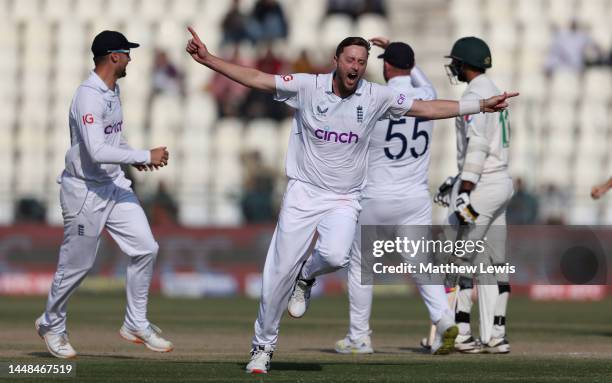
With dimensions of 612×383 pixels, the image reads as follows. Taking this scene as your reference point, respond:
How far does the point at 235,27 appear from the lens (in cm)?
2458

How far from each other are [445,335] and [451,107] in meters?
1.97

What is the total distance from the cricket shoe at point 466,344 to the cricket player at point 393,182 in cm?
73

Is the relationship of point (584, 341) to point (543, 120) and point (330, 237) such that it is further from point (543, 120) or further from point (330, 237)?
point (543, 120)

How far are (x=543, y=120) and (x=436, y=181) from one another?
9.63 feet

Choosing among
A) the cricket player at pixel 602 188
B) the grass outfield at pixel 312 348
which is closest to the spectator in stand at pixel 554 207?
the grass outfield at pixel 312 348

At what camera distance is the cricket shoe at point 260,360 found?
8846mm

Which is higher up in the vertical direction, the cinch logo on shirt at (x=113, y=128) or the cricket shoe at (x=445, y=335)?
the cinch logo on shirt at (x=113, y=128)

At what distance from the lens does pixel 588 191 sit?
22516 mm

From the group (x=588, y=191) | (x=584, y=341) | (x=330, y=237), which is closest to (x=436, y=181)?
(x=588, y=191)

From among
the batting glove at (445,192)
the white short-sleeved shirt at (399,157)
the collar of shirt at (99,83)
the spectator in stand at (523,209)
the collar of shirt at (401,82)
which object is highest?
the collar of shirt at (401,82)

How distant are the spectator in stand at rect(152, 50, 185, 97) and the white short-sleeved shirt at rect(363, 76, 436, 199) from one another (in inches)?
550

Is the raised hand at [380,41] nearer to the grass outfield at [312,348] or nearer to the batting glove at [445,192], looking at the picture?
the batting glove at [445,192]

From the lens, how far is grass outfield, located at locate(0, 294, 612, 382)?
28.9 ft

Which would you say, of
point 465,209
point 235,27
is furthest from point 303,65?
point 465,209
